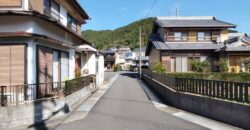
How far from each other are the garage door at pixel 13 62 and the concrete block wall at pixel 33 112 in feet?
5.53

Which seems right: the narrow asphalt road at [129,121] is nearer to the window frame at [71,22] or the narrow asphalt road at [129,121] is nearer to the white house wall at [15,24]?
the white house wall at [15,24]

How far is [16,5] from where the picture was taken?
35.9 feet

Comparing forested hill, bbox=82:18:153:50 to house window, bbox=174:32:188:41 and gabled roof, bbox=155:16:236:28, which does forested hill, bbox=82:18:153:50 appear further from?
house window, bbox=174:32:188:41

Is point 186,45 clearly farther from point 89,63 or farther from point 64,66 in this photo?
point 64,66

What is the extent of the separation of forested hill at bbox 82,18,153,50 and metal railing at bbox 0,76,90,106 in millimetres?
94050

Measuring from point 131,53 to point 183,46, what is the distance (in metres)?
61.3

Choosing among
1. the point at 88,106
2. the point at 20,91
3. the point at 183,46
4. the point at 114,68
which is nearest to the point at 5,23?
the point at 20,91

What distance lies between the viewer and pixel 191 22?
3338cm

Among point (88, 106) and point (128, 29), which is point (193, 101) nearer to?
point (88, 106)

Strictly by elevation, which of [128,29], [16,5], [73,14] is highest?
[128,29]

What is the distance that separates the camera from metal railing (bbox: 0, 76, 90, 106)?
30.0 ft

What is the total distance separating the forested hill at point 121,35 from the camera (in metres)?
112

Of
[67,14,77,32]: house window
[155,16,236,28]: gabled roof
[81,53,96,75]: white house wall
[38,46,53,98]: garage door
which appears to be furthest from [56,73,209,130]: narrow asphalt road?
[155,16,236,28]: gabled roof

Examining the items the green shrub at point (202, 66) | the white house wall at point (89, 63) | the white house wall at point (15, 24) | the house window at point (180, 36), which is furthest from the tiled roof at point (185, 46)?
the white house wall at point (15, 24)
